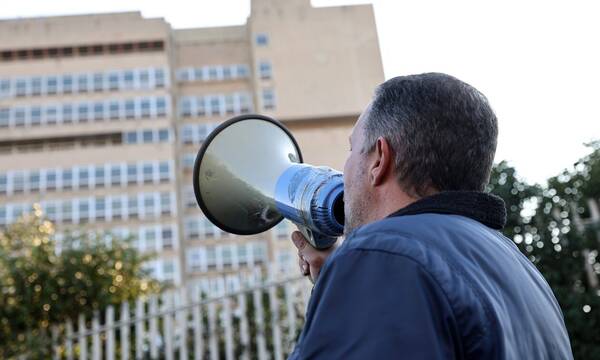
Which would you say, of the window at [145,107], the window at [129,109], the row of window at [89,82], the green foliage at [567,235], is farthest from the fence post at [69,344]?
the row of window at [89,82]

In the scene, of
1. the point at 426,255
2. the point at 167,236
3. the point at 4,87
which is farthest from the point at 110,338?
the point at 4,87

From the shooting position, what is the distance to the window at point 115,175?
132 feet

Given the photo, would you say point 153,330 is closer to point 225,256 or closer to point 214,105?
point 225,256

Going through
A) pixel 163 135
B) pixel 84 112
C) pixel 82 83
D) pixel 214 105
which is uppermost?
pixel 82 83

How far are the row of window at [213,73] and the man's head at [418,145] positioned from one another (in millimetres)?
45249

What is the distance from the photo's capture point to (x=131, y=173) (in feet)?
133

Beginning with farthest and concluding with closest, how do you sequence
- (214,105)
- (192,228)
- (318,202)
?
(214,105)
(192,228)
(318,202)

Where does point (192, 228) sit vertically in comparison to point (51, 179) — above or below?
below

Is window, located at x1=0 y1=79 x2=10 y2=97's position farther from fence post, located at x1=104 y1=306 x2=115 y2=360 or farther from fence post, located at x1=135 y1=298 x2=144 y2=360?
fence post, located at x1=135 y1=298 x2=144 y2=360

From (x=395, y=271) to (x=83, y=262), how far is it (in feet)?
29.1

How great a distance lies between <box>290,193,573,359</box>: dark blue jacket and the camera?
0.92 m

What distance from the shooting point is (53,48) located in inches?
1687

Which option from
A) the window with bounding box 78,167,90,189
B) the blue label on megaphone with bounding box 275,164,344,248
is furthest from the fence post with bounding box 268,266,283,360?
the window with bounding box 78,167,90,189

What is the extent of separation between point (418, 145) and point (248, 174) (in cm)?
84
